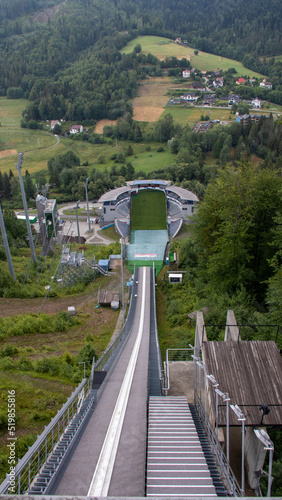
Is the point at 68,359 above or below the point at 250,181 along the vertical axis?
below

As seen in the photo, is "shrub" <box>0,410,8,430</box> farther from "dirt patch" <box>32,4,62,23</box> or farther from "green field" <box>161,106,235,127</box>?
"dirt patch" <box>32,4,62,23</box>

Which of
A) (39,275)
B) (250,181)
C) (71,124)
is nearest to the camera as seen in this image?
(250,181)

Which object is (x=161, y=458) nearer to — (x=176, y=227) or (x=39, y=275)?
(x=39, y=275)

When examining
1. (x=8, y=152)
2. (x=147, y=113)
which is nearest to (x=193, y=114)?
(x=147, y=113)

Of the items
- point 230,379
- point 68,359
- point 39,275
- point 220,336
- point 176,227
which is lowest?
point 176,227

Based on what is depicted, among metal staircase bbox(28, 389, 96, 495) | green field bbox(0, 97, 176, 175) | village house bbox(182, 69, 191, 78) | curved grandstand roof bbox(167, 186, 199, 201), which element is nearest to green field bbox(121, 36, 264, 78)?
village house bbox(182, 69, 191, 78)

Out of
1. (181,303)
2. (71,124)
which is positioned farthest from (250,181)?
(71,124)

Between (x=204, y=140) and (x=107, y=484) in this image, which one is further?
(x=204, y=140)
